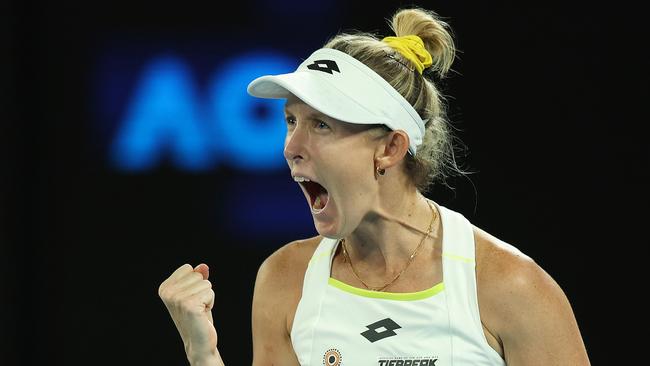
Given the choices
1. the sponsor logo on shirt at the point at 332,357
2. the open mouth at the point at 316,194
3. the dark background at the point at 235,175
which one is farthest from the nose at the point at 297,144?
the dark background at the point at 235,175

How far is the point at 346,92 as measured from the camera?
233cm

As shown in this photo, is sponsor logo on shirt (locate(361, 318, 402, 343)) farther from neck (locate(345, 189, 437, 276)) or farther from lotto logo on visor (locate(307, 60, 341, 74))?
lotto logo on visor (locate(307, 60, 341, 74))

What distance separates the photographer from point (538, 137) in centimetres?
372

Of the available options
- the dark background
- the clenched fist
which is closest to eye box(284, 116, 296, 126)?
the clenched fist

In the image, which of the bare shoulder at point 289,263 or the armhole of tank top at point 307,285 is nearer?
the armhole of tank top at point 307,285

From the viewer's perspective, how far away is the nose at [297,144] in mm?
2330

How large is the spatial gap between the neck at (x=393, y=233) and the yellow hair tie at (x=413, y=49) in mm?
308

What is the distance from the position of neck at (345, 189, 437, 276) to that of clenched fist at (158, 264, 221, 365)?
15.6 inches

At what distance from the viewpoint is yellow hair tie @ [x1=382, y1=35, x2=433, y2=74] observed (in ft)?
8.13

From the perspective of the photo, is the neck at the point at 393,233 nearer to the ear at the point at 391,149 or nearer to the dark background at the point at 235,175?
the ear at the point at 391,149

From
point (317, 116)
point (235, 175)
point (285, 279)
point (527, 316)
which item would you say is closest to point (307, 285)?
point (285, 279)

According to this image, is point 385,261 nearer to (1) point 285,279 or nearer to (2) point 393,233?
(2) point 393,233

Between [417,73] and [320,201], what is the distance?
39cm

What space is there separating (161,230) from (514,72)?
1416 mm
